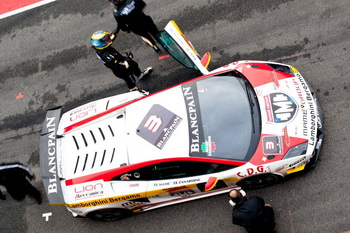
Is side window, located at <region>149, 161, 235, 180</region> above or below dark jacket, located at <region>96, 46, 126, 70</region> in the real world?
below

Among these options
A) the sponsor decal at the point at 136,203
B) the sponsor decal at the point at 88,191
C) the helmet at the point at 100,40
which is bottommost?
the sponsor decal at the point at 136,203

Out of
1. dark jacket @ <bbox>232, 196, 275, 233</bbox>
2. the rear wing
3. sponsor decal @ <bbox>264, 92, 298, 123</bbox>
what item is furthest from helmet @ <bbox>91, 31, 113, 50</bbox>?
dark jacket @ <bbox>232, 196, 275, 233</bbox>

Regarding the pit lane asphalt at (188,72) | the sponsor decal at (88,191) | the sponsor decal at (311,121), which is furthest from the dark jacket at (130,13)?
the sponsor decal at (311,121)

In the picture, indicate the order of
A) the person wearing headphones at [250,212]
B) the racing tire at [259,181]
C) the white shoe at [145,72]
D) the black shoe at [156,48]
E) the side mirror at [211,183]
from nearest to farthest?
the person wearing headphones at [250,212]
the side mirror at [211,183]
the racing tire at [259,181]
the white shoe at [145,72]
the black shoe at [156,48]

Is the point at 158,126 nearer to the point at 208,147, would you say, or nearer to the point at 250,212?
the point at 208,147

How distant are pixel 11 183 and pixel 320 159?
5.39 m

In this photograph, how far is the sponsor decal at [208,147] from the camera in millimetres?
5977

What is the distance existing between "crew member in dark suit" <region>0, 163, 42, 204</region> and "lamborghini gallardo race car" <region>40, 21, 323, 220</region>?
0.60m

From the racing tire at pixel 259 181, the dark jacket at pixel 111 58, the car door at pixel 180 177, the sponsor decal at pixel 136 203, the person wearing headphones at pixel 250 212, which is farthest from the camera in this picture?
the dark jacket at pixel 111 58

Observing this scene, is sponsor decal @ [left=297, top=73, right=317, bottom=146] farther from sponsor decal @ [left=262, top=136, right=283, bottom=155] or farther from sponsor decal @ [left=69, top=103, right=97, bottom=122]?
sponsor decal @ [left=69, top=103, right=97, bottom=122]

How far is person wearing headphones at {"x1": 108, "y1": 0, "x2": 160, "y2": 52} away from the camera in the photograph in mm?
7551

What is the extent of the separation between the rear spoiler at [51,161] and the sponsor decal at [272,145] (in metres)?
3.27

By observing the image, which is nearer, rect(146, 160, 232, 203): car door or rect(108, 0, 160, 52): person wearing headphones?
rect(146, 160, 232, 203): car door

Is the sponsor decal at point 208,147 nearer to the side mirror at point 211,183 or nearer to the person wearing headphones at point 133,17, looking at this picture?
the side mirror at point 211,183
